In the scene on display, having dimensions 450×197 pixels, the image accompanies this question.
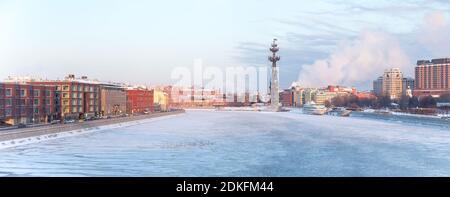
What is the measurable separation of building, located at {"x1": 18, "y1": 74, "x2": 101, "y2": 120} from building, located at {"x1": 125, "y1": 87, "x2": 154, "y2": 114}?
390cm

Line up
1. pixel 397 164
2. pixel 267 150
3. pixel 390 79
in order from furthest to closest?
pixel 390 79
pixel 267 150
pixel 397 164

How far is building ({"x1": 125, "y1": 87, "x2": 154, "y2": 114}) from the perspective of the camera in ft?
64.9

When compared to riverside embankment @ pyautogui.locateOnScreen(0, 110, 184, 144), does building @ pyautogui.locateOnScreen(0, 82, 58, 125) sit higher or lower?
higher

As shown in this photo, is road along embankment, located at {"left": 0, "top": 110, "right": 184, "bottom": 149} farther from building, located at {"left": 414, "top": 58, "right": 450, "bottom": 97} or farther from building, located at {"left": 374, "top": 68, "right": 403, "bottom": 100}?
building, located at {"left": 374, "top": 68, "right": 403, "bottom": 100}

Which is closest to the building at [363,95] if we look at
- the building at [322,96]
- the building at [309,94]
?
the building at [322,96]

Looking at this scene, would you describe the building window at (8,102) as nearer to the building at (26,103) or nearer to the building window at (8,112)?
the building at (26,103)

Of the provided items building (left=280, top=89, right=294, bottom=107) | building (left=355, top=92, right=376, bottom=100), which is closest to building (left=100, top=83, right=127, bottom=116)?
building (left=355, top=92, right=376, bottom=100)

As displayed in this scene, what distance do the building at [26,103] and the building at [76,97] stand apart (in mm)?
497

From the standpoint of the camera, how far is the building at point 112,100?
16.6 m
